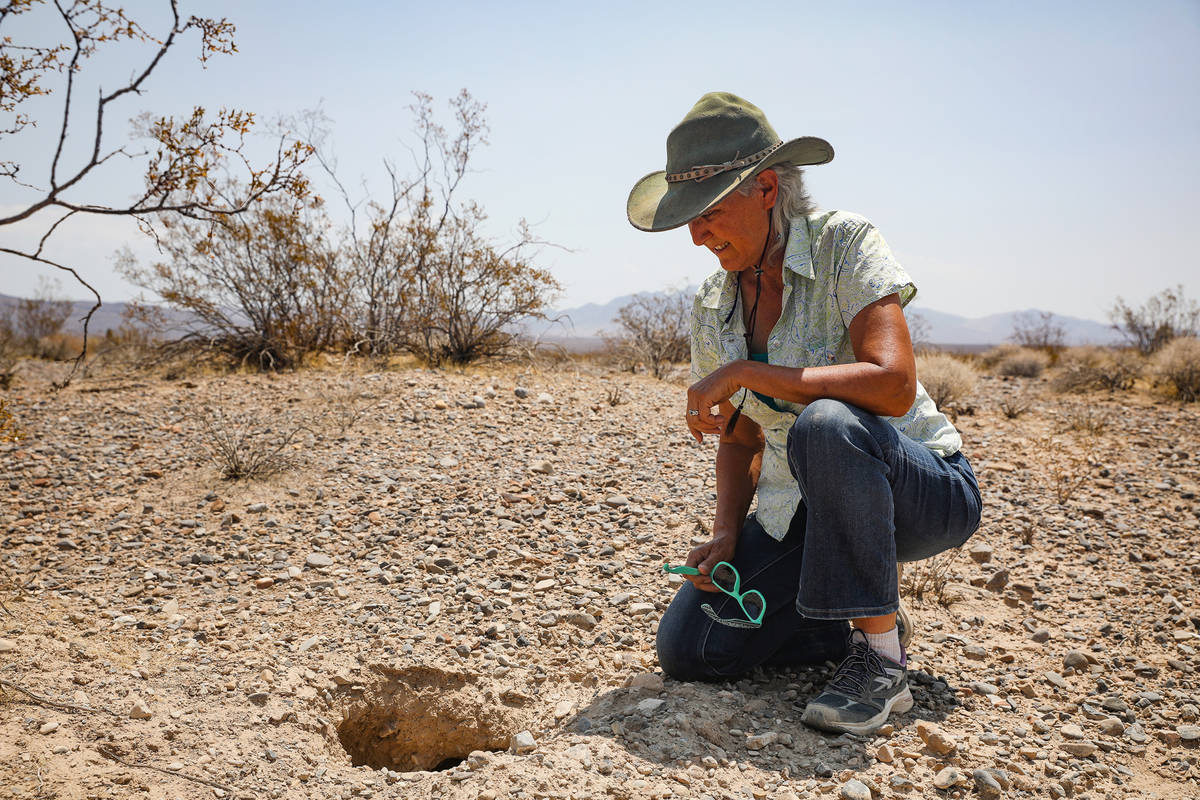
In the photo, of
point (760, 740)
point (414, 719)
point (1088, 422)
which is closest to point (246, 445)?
point (414, 719)

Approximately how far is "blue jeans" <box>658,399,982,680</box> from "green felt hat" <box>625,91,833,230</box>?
615 mm

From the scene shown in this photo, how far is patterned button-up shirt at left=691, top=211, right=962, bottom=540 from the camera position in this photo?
199 cm

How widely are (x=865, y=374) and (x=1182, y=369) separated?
7.55 meters

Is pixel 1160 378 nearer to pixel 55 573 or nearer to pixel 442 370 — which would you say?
pixel 442 370

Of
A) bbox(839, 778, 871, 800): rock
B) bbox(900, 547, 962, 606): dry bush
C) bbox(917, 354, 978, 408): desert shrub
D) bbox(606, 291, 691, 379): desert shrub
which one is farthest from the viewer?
bbox(606, 291, 691, 379): desert shrub

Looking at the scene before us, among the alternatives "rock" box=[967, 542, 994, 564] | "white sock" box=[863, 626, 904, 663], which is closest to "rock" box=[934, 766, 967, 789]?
"white sock" box=[863, 626, 904, 663]

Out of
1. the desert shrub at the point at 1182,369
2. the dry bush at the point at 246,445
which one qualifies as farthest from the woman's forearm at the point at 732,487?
the desert shrub at the point at 1182,369

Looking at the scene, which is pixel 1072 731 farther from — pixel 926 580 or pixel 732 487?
pixel 732 487

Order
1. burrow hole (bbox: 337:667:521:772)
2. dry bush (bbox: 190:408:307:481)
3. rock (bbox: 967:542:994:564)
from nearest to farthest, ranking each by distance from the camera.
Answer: burrow hole (bbox: 337:667:521:772)
rock (bbox: 967:542:994:564)
dry bush (bbox: 190:408:307:481)

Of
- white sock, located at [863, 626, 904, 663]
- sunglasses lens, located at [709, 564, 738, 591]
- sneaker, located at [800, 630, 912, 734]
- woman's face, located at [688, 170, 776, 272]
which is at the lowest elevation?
sneaker, located at [800, 630, 912, 734]

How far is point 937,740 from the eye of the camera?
191 centimetres

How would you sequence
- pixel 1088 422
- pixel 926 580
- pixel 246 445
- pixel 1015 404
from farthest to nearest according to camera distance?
pixel 1015 404
pixel 1088 422
pixel 246 445
pixel 926 580

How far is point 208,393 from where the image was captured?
5598mm

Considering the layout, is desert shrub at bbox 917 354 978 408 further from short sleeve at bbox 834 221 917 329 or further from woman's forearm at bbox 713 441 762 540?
short sleeve at bbox 834 221 917 329
